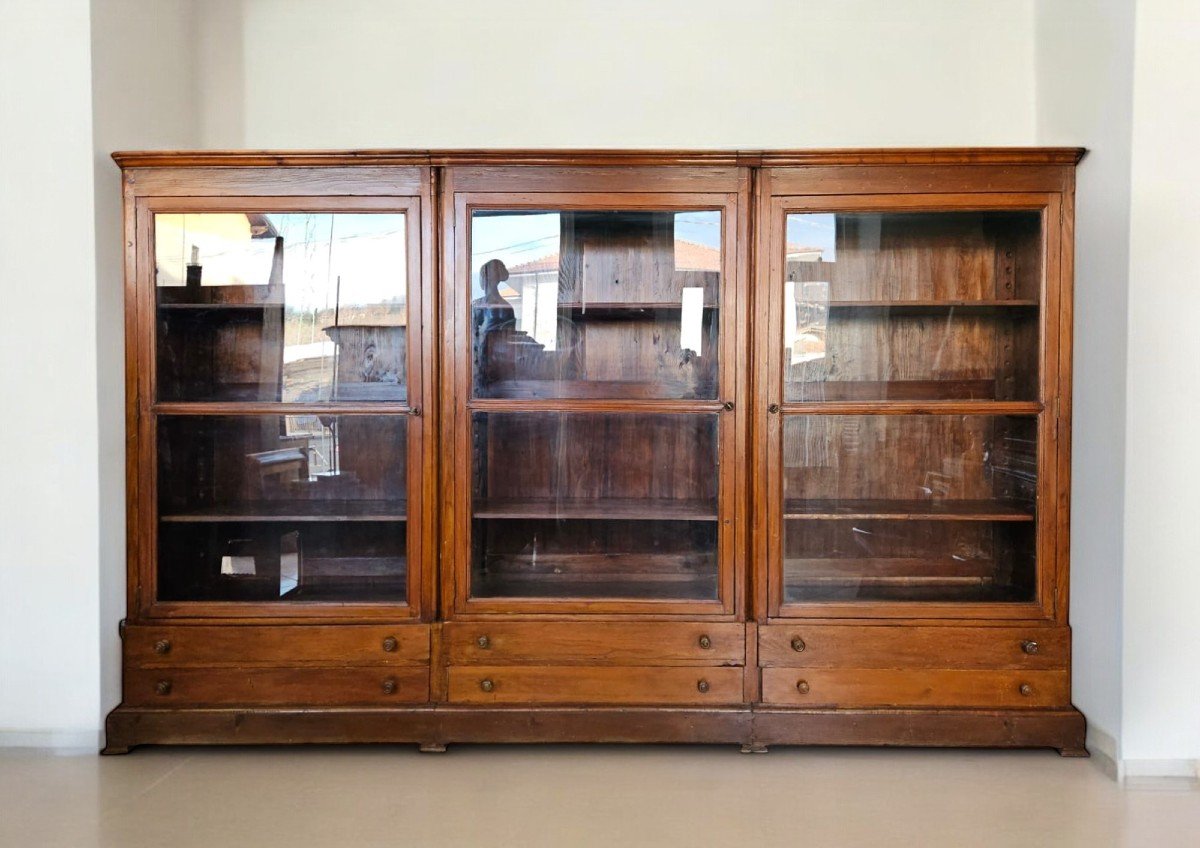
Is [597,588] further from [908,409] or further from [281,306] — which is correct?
[281,306]

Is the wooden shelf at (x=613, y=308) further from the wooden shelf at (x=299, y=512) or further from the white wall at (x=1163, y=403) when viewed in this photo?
the white wall at (x=1163, y=403)

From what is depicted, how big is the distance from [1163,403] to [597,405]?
1654mm

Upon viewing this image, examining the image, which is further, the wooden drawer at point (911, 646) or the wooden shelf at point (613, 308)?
the wooden shelf at point (613, 308)

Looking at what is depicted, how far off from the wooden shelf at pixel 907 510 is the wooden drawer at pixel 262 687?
52.2 inches

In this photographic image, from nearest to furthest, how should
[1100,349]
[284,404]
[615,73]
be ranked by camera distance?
[1100,349] < [284,404] < [615,73]

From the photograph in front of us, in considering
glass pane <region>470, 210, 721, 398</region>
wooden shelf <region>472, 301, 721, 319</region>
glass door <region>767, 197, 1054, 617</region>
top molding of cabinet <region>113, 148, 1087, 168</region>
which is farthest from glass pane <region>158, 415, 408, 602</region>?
glass door <region>767, 197, 1054, 617</region>

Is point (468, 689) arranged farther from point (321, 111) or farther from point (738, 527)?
point (321, 111)

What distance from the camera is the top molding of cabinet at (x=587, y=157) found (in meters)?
2.44

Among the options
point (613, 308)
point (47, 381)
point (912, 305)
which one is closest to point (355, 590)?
point (47, 381)

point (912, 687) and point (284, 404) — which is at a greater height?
point (284, 404)

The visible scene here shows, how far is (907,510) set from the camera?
263 centimetres

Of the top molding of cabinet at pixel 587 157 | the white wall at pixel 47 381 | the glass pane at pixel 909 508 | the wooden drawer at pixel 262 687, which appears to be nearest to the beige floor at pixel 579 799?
the wooden drawer at pixel 262 687

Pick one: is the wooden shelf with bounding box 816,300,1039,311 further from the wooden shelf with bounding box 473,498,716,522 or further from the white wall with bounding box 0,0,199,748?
the white wall with bounding box 0,0,199,748

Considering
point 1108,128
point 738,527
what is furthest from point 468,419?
point 1108,128
